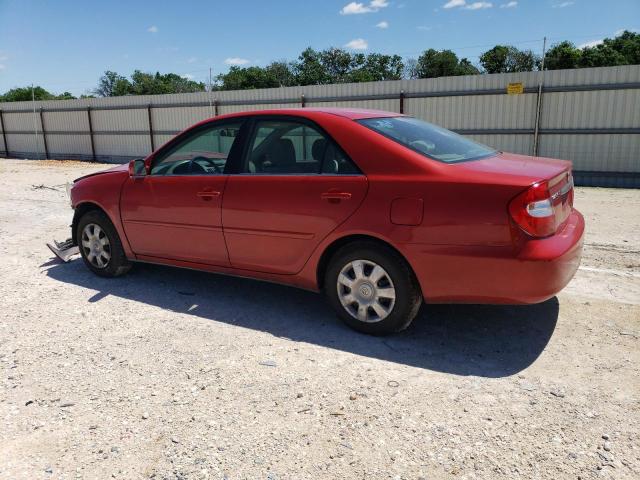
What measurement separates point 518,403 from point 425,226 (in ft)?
3.87

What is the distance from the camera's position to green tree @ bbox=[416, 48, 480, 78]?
62688 millimetres

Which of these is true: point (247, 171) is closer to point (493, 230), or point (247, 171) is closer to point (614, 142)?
point (493, 230)

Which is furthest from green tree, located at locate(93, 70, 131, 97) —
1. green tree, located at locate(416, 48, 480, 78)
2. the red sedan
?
the red sedan

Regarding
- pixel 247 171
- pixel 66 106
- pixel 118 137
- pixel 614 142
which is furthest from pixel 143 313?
pixel 66 106

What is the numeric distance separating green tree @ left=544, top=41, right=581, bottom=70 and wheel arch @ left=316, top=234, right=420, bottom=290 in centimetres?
5437

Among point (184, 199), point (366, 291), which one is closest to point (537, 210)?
point (366, 291)

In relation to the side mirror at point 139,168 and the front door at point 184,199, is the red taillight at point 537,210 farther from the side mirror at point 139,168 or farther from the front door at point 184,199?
the side mirror at point 139,168

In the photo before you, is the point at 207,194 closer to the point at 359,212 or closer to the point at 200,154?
the point at 200,154

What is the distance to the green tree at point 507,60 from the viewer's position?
5650 centimetres

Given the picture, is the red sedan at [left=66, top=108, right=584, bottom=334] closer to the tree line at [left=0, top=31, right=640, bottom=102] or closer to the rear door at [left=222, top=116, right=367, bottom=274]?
the rear door at [left=222, top=116, right=367, bottom=274]

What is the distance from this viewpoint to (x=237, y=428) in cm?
286

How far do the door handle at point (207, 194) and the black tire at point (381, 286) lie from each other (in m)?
1.17

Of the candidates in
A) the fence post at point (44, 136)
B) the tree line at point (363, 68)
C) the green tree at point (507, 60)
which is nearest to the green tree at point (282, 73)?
the tree line at point (363, 68)

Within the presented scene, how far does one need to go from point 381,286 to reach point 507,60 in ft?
206
